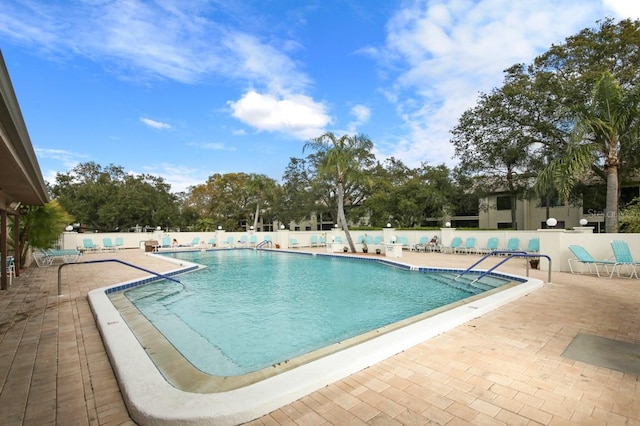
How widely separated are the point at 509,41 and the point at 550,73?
7085 millimetres

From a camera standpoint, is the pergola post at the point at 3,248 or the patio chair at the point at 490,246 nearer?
the pergola post at the point at 3,248

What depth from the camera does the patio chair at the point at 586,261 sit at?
858cm

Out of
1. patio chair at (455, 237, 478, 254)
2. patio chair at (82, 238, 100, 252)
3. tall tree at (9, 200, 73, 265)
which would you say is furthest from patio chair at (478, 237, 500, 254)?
patio chair at (82, 238, 100, 252)

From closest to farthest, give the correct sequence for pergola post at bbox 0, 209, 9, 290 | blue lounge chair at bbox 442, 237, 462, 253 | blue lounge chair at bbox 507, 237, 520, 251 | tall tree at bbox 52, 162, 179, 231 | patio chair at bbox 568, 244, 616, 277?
pergola post at bbox 0, 209, 9, 290
patio chair at bbox 568, 244, 616, 277
blue lounge chair at bbox 507, 237, 520, 251
blue lounge chair at bbox 442, 237, 462, 253
tall tree at bbox 52, 162, 179, 231

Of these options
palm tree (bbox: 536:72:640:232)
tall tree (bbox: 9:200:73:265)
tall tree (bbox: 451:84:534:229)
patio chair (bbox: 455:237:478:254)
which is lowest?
patio chair (bbox: 455:237:478:254)

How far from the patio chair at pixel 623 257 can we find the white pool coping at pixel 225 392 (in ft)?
24.9

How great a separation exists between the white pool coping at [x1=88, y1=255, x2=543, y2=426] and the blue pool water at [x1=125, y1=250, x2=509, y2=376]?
1.10 m

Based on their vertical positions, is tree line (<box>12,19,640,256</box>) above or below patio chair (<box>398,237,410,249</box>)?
above

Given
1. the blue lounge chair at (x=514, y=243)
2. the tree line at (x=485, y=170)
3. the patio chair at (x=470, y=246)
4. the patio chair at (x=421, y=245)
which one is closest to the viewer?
the tree line at (x=485, y=170)

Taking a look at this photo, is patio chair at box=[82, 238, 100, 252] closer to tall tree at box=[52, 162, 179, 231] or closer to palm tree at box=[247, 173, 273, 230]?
tall tree at box=[52, 162, 179, 231]

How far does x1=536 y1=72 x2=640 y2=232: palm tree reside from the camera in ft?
34.8

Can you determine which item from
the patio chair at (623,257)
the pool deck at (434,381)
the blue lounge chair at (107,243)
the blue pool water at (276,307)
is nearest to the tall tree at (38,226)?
the blue pool water at (276,307)

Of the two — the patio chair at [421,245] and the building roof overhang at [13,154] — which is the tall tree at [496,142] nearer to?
the patio chair at [421,245]

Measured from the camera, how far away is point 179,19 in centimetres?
1134
